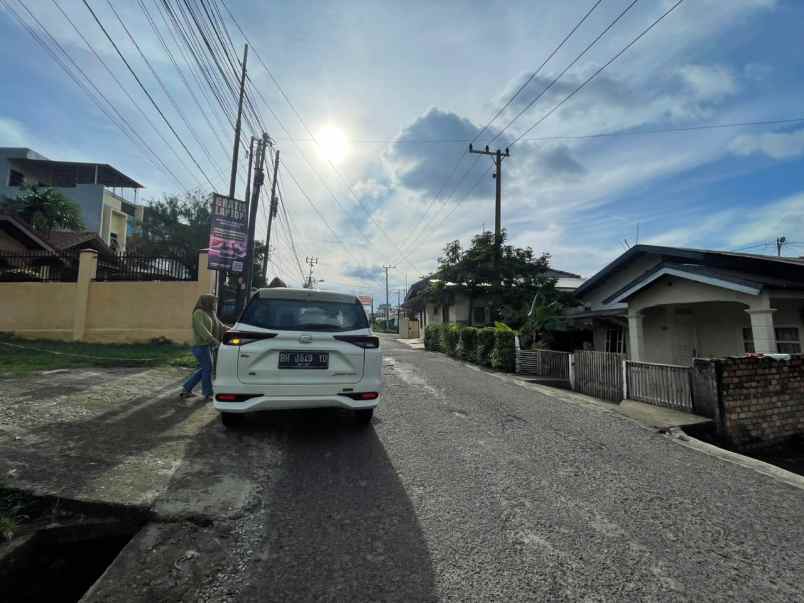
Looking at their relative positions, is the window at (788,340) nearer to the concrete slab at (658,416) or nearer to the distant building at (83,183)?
the concrete slab at (658,416)

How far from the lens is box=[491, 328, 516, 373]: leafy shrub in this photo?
12375 millimetres

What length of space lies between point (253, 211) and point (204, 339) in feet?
29.2

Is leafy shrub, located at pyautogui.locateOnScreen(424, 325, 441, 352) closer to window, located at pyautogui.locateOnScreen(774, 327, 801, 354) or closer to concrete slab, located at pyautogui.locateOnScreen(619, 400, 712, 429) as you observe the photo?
window, located at pyautogui.locateOnScreen(774, 327, 801, 354)

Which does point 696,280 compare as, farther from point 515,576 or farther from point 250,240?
point 250,240

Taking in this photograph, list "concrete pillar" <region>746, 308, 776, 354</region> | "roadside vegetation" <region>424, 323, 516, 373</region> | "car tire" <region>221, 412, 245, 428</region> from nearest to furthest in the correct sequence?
"car tire" <region>221, 412, 245, 428</region> < "concrete pillar" <region>746, 308, 776, 354</region> < "roadside vegetation" <region>424, 323, 516, 373</region>

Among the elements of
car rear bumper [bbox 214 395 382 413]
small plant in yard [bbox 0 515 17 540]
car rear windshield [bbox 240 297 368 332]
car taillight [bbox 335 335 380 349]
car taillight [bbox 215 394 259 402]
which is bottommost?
small plant in yard [bbox 0 515 17 540]

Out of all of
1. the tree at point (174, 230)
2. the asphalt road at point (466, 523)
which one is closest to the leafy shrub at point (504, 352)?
the asphalt road at point (466, 523)

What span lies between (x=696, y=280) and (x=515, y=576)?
29.9 feet

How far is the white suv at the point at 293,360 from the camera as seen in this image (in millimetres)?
3861

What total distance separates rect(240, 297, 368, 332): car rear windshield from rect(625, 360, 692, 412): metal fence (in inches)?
228

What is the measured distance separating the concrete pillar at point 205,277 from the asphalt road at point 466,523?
7.86m

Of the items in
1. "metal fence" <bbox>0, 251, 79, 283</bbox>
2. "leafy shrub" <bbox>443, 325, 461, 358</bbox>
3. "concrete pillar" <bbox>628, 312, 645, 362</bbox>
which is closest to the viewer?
"concrete pillar" <bbox>628, 312, 645, 362</bbox>

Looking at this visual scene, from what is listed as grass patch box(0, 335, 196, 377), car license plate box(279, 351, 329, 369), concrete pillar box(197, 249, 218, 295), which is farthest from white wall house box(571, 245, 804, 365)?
concrete pillar box(197, 249, 218, 295)

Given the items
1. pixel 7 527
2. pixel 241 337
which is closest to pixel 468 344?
pixel 241 337
